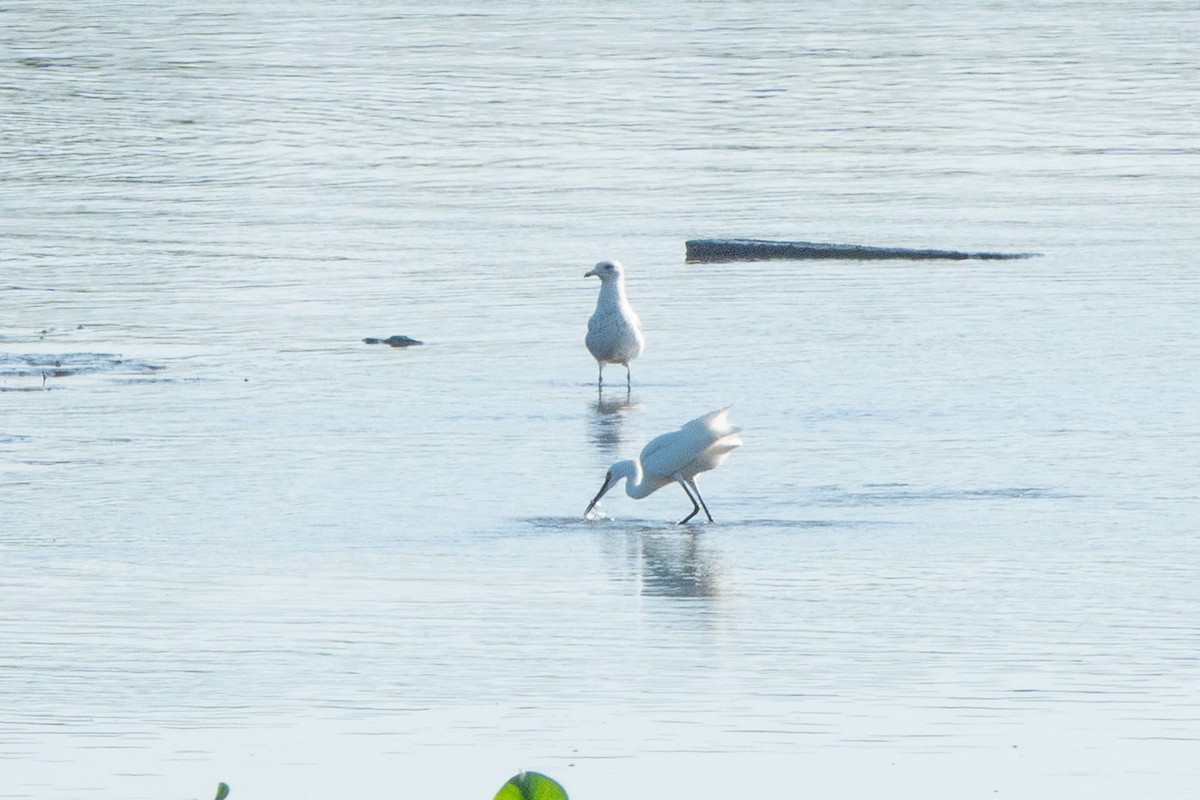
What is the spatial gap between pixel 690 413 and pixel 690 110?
2232cm

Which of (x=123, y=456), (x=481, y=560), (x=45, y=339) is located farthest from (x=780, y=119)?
(x=481, y=560)

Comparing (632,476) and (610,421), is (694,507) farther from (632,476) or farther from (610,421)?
(610,421)

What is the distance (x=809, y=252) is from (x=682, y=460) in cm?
987

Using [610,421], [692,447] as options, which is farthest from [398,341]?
[692,447]

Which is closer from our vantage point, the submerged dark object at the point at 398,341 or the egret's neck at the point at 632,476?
the egret's neck at the point at 632,476

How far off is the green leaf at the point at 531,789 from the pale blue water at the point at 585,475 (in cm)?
367

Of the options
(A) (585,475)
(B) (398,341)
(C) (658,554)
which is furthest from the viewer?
(B) (398,341)

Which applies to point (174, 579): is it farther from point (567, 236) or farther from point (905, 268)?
point (567, 236)

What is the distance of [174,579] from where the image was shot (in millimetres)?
9594

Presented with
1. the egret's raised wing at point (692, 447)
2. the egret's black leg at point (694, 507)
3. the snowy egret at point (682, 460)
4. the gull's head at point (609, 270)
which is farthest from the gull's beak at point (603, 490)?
the gull's head at point (609, 270)

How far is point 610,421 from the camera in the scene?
13.8 metres

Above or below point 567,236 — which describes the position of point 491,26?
above

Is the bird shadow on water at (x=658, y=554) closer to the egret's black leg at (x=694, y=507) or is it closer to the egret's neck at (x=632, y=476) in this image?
the egret's black leg at (x=694, y=507)

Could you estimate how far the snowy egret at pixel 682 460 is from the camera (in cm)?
1091
